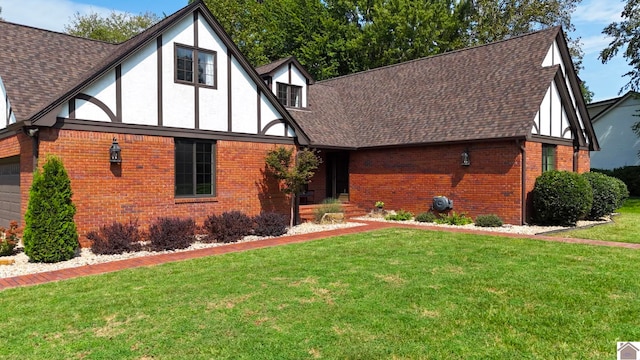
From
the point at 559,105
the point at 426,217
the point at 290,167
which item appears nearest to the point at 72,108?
the point at 290,167

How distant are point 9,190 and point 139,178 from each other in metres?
4.70

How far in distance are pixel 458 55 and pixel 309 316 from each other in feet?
55.7

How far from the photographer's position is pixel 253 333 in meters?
4.87

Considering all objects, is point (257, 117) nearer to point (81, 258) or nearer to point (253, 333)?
point (81, 258)

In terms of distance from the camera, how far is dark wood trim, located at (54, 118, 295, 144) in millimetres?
10398

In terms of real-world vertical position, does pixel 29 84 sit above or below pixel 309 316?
above

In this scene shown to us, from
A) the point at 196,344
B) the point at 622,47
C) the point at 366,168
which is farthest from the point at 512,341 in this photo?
the point at 622,47

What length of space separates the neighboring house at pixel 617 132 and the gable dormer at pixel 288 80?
2614 centimetres

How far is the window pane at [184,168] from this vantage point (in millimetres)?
12328

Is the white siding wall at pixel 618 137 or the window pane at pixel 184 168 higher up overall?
the white siding wall at pixel 618 137

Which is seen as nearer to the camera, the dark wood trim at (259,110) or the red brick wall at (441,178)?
the dark wood trim at (259,110)

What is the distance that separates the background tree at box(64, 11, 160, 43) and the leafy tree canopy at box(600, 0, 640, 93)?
125 feet

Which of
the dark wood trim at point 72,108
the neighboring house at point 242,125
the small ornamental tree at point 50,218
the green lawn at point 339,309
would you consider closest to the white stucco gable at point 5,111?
the neighboring house at point 242,125

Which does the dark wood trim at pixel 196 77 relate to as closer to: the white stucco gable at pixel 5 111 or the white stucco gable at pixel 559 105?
the white stucco gable at pixel 5 111
